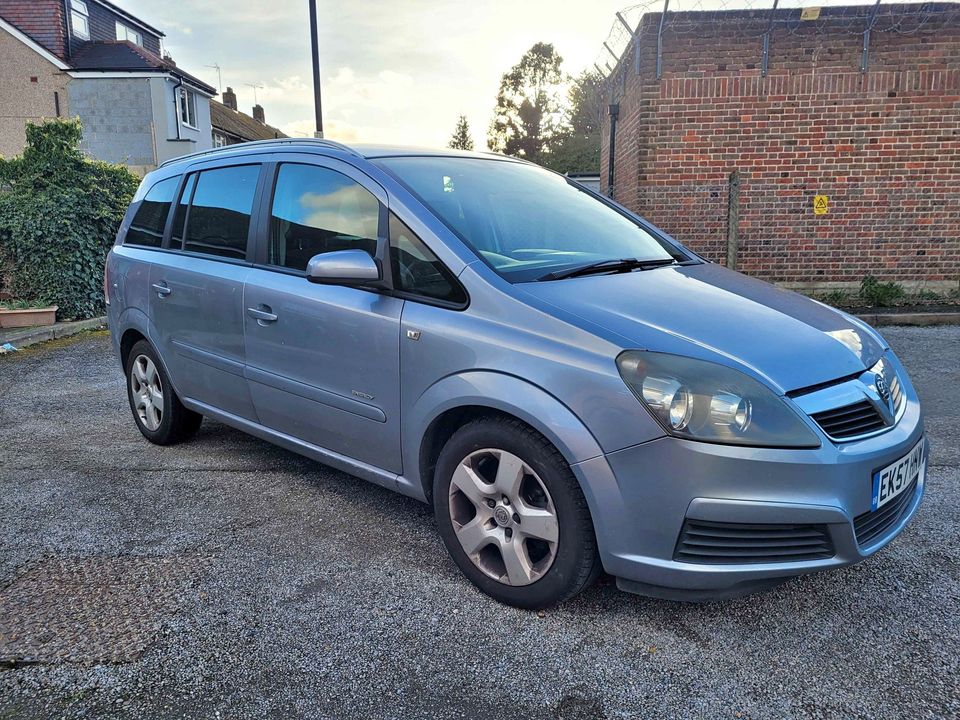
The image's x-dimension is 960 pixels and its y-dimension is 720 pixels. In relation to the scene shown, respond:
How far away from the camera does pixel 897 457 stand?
2.46 m

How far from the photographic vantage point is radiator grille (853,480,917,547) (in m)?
2.36

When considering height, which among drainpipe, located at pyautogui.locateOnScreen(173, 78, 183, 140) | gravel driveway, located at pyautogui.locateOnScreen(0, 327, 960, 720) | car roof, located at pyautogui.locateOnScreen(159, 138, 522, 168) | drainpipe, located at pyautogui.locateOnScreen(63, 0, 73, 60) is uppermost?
drainpipe, located at pyautogui.locateOnScreen(63, 0, 73, 60)

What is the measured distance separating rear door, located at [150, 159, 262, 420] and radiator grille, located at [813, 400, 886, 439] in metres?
2.66

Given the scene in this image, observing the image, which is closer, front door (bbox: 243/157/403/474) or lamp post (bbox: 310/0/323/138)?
front door (bbox: 243/157/403/474)

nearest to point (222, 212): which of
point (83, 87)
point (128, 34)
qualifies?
point (83, 87)

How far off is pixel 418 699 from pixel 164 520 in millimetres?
1872

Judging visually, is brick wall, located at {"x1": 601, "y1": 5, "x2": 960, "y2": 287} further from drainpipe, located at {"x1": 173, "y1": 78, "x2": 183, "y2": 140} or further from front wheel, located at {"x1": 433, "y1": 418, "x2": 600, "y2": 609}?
drainpipe, located at {"x1": 173, "y1": 78, "x2": 183, "y2": 140}

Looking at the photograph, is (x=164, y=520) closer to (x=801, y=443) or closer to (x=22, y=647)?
(x=22, y=647)

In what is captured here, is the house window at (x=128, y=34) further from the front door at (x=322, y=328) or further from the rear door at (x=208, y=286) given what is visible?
the front door at (x=322, y=328)

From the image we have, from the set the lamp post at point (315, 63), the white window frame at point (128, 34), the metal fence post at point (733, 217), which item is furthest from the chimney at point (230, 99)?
the metal fence post at point (733, 217)

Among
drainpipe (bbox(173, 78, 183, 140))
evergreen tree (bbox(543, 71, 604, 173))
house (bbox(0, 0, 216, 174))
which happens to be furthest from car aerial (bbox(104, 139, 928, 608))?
evergreen tree (bbox(543, 71, 604, 173))

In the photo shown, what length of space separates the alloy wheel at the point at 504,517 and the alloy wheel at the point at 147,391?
2580 mm

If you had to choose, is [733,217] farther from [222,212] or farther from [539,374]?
[539,374]

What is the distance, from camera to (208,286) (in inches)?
150
